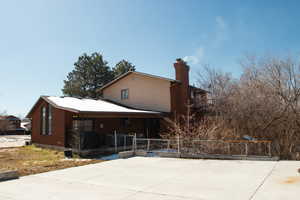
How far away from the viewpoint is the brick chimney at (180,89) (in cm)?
1867

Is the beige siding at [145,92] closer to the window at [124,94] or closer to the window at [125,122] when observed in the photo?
the window at [124,94]

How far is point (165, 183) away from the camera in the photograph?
673cm

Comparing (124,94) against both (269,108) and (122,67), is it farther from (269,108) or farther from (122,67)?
(122,67)

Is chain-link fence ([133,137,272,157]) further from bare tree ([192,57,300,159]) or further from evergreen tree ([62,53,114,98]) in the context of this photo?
evergreen tree ([62,53,114,98])

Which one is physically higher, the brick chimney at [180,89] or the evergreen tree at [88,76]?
the evergreen tree at [88,76]

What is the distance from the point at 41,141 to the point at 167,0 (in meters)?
13.7

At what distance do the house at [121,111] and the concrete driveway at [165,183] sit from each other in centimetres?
578

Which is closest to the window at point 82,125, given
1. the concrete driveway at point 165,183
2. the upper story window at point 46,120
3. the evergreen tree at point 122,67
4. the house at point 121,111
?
the house at point 121,111

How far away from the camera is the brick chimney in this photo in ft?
61.3

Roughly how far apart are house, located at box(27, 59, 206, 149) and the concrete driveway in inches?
227

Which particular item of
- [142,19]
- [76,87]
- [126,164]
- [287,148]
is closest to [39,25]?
[142,19]

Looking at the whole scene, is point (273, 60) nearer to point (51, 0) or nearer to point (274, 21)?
point (274, 21)

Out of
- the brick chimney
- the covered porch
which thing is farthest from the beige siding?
the covered porch

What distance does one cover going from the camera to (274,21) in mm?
13281
